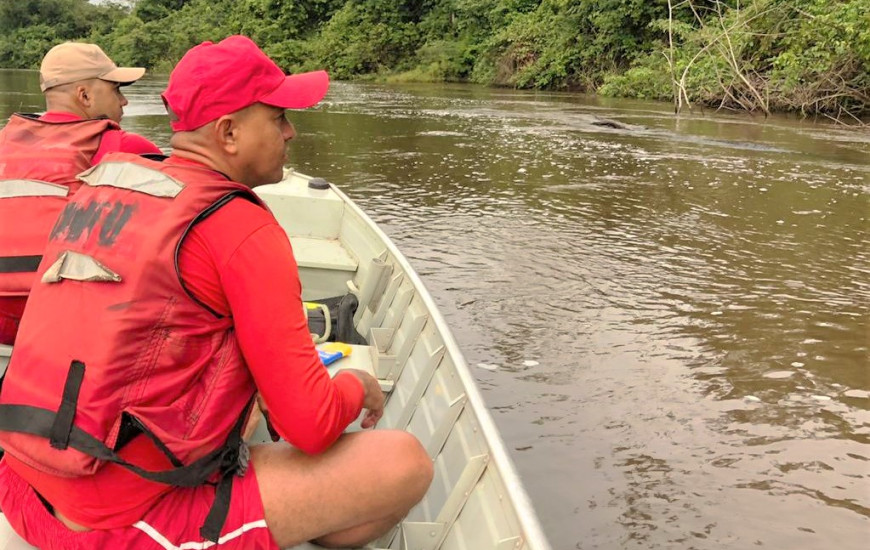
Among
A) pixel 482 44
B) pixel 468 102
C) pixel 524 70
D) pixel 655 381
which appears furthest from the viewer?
pixel 482 44

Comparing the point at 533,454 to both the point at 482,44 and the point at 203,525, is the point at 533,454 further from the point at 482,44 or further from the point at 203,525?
the point at 482,44

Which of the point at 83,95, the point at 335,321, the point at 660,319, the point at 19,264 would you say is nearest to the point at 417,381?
the point at 335,321

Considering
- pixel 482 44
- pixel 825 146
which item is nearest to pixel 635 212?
pixel 825 146

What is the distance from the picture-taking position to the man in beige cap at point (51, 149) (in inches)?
94.0

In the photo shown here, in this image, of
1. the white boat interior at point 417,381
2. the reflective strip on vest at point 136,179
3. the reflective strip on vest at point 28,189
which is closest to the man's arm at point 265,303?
the reflective strip on vest at point 136,179

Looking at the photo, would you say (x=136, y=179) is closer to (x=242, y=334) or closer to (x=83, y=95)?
(x=242, y=334)

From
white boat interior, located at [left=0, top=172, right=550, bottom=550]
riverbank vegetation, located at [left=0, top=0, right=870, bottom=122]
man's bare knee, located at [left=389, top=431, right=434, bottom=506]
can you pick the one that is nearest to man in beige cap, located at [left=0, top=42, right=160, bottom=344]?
white boat interior, located at [left=0, top=172, right=550, bottom=550]

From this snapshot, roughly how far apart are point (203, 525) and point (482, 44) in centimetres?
3300

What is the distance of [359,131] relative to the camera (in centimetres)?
1598

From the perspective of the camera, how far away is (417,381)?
299 centimetres

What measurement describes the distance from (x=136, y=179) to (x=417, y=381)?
1664mm

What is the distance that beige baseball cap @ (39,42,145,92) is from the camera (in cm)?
296

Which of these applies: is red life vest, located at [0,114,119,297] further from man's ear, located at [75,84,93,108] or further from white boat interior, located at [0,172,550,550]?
white boat interior, located at [0,172,550,550]

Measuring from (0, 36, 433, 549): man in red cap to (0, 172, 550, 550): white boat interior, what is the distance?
1.16 ft
